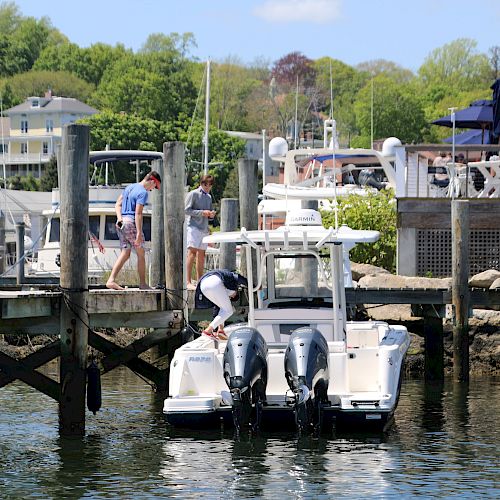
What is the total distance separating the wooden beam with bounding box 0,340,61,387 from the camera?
54.6 feet

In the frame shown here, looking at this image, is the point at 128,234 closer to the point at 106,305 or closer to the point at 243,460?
the point at 106,305

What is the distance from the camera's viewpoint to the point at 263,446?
1605 cm

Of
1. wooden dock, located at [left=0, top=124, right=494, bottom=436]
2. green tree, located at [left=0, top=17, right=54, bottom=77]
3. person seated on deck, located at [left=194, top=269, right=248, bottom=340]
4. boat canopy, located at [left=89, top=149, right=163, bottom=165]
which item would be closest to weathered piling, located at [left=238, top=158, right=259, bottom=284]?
wooden dock, located at [left=0, top=124, right=494, bottom=436]

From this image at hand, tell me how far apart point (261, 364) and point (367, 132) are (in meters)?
102

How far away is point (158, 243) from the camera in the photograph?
21.0 meters

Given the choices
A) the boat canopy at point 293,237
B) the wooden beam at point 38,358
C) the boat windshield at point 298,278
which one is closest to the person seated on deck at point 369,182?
the boat windshield at point 298,278

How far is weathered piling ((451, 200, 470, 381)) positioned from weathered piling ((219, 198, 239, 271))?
345 cm

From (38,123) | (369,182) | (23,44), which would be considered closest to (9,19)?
(23,44)

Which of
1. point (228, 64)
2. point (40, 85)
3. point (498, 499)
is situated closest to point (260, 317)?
point (498, 499)

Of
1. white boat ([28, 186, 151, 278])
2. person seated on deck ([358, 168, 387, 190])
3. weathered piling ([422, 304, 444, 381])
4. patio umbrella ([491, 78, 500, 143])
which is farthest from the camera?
person seated on deck ([358, 168, 387, 190])

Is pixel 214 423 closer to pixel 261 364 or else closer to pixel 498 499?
pixel 261 364

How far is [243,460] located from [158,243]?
6.24 meters

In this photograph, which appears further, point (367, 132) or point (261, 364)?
point (367, 132)

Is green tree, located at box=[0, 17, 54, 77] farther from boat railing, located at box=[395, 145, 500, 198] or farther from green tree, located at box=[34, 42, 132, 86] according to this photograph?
boat railing, located at box=[395, 145, 500, 198]
